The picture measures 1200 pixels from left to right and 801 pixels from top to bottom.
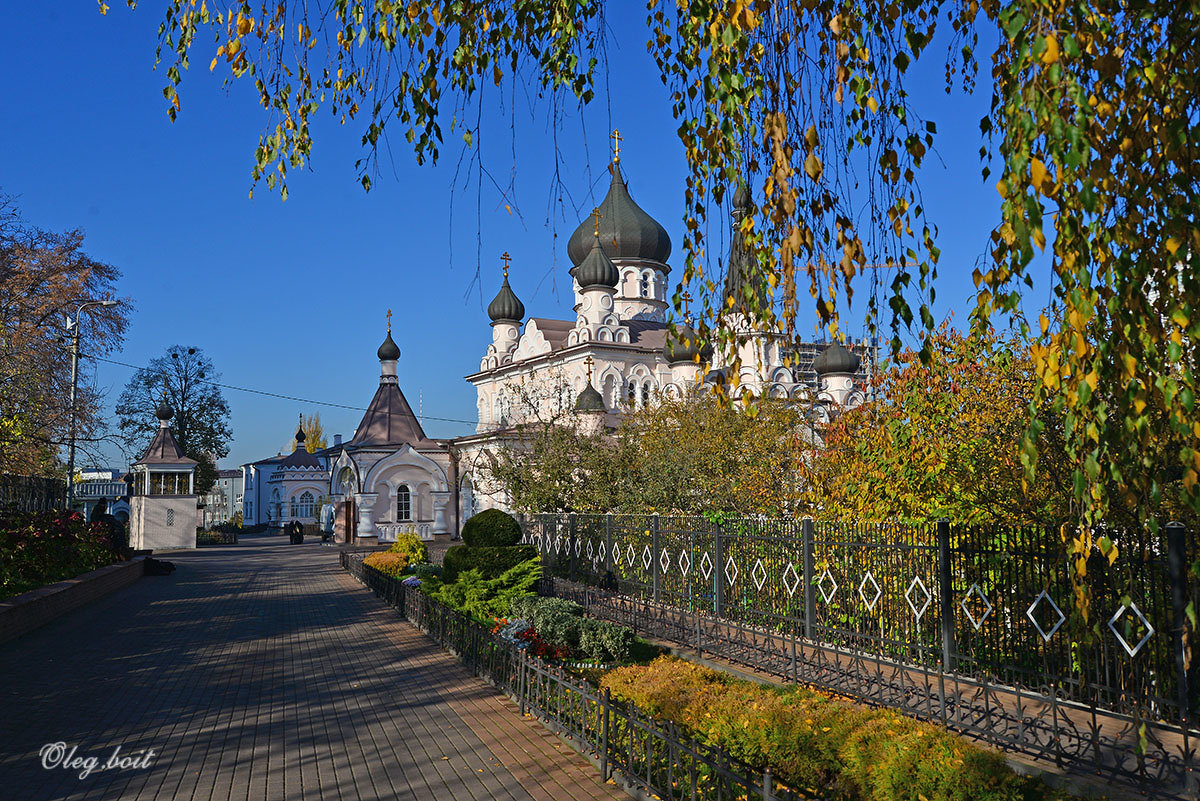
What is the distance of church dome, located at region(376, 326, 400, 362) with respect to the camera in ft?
152

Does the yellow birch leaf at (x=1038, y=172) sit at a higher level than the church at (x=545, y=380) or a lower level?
lower

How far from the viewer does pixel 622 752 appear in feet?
22.5

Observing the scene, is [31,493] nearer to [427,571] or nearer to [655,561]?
[427,571]

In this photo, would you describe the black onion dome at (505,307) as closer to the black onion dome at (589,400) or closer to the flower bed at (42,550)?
the black onion dome at (589,400)

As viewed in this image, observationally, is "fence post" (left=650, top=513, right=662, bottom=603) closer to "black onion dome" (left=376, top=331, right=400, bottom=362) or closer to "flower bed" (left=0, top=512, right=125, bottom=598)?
"flower bed" (left=0, top=512, right=125, bottom=598)

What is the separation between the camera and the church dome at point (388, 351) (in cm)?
4635

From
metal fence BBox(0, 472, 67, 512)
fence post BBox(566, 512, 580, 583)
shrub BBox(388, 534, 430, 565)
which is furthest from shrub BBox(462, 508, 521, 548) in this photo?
metal fence BBox(0, 472, 67, 512)

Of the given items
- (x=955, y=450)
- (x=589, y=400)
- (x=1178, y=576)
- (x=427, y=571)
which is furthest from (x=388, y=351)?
(x=1178, y=576)

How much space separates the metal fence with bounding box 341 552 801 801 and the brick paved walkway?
0.68 feet

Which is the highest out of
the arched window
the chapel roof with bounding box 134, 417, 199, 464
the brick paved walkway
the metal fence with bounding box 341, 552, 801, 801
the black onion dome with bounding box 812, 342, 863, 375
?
the black onion dome with bounding box 812, 342, 863, 375

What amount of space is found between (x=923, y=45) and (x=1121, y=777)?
17.7 feet

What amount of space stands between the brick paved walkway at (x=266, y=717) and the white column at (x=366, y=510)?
2195cm

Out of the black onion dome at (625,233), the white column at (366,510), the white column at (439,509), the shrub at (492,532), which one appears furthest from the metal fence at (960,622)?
the black onion dome at (625,233)

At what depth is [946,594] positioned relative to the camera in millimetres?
8258
